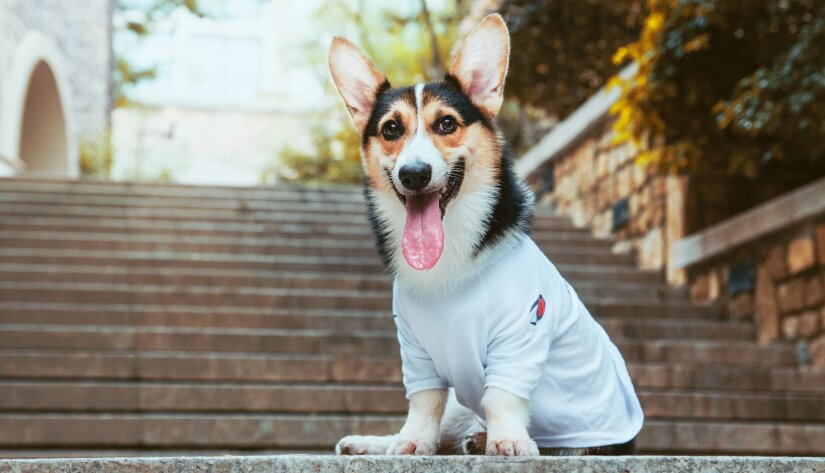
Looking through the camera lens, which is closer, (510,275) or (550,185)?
(510,275)

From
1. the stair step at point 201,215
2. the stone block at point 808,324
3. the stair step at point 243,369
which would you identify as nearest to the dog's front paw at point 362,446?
the stair step at point 243,369

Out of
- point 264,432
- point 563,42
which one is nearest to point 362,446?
point 264,432

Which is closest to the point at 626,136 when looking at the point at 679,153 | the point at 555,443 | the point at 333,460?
the point at 679,153

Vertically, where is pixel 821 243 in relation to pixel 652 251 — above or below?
below

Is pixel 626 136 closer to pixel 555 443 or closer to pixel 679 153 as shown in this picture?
pixel 679 153

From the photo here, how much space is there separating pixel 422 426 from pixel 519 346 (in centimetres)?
31

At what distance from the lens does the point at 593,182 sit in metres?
8.33

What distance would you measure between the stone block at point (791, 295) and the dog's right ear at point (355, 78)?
3.84 metres

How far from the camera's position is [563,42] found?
29.6ft

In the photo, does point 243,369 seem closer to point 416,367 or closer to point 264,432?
point 264,432

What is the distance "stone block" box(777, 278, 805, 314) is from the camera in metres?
5.40

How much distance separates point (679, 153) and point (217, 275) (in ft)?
10.3

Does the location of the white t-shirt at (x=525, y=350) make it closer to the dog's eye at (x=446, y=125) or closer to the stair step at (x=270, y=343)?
the dog's eye at (x=446, y=125)

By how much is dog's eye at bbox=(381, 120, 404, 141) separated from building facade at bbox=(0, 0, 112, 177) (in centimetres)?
959
